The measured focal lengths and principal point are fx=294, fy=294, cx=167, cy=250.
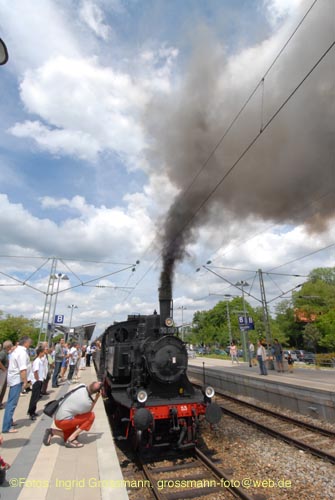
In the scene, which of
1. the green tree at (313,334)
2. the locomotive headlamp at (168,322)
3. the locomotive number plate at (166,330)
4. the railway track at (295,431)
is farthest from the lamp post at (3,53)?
the green tree at (313,334)

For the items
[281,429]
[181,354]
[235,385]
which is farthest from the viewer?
[235,385]

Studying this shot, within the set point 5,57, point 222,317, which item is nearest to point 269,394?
point 5,57

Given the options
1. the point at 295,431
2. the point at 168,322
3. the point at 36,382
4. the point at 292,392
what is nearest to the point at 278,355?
the point at 292,392

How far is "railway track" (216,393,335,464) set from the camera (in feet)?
17.7

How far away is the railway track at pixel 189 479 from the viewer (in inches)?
149

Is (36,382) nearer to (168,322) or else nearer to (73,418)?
(73,418)

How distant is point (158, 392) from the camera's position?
554 centimetres

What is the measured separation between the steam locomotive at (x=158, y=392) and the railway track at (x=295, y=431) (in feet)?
6.00

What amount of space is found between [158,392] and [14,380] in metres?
2.51

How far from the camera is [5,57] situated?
2.96 m

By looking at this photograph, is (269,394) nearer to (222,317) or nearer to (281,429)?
(281,429)

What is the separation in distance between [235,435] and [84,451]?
3639mm

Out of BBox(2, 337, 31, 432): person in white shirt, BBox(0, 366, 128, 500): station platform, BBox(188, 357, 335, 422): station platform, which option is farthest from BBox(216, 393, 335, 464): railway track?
BBox(2, 337, 31, 432): person in white shirt

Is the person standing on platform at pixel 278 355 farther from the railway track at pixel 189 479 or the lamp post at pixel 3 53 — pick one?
the lamp post at pixel 3 53
